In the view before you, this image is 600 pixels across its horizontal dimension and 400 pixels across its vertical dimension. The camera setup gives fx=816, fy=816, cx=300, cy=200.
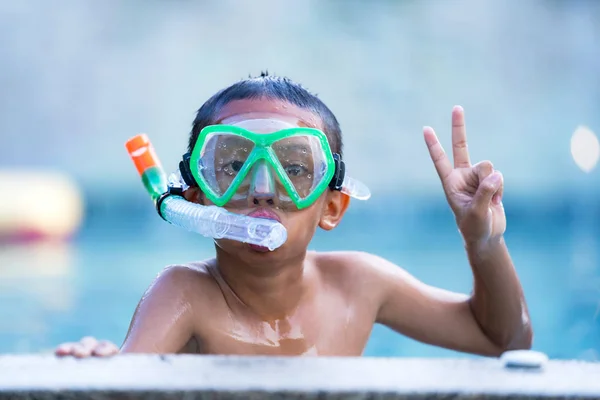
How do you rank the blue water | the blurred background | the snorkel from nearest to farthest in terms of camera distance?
the snorkel → the blue water → the blurred background

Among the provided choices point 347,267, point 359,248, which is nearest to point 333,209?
point 347,267

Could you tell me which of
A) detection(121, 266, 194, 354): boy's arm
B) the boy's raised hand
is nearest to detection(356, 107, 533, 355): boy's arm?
the boy's raised hand

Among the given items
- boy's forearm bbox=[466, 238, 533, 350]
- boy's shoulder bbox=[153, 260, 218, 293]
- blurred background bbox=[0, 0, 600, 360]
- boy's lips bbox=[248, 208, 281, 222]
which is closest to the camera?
boy's lips bbox=[248, 208, 281, 222]

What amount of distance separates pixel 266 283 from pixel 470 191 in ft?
2.24

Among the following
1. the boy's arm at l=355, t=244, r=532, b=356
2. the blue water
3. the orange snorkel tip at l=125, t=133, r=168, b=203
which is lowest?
the blue water

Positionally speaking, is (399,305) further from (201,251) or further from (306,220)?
(201,251)

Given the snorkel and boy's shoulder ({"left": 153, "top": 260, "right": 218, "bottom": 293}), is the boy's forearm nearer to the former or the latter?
the snorkel

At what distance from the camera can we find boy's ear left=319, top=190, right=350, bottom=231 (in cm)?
261

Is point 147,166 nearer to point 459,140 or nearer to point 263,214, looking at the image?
point 263,214

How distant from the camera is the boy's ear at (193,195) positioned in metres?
2.56

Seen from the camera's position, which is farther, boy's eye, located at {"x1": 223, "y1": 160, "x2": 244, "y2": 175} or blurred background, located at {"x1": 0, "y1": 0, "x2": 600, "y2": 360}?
blurred background, located at {"x1": 0, "y1": 0, "x2": 600, "y2": 360}

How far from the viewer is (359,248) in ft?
30.7

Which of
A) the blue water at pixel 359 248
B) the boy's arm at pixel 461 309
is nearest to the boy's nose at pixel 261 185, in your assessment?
the boy's arm at pixel 461 309

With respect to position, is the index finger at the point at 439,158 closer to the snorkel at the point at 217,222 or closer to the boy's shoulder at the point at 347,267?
the boy's shoulder at the point at 347,267
